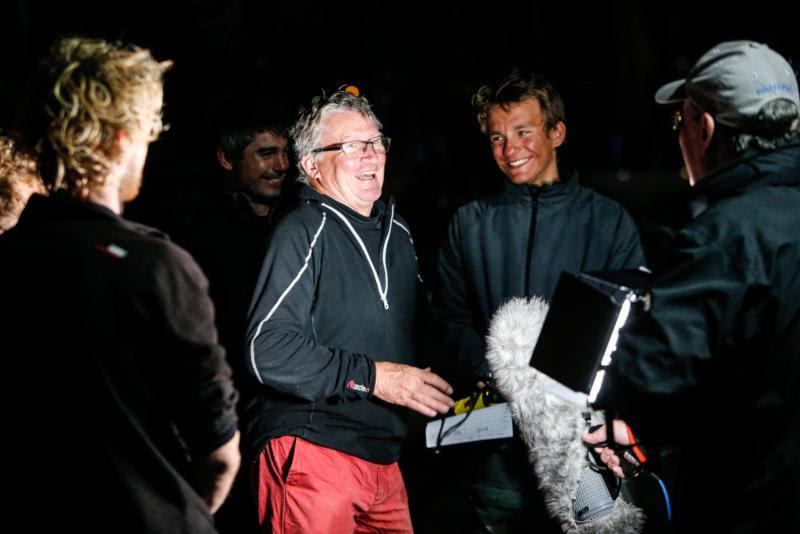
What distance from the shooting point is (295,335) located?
2809 mm

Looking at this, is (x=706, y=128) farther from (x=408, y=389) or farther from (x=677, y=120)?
(x=408, y=389)

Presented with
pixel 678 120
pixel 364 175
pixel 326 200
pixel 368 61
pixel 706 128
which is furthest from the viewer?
pixel 368 61

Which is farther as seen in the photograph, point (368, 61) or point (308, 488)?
point (368, 61)

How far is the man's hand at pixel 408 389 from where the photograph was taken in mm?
2920

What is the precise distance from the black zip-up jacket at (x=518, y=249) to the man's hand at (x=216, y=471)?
1.56 m

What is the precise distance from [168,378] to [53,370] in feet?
0.85

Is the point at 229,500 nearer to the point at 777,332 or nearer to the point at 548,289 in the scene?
the point at 548,289

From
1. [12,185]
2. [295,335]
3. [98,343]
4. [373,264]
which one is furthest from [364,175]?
[98,343]

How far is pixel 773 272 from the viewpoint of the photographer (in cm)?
204

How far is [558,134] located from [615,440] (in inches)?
70.6

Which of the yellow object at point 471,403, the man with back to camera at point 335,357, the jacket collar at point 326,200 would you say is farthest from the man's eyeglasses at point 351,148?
the yellow object at point 471,403

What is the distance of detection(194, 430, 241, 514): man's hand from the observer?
203 centimetres

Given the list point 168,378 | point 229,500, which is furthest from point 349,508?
point 229,500

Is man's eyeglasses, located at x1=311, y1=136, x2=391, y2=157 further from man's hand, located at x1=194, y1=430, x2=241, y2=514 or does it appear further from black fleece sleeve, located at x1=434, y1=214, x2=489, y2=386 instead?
man's hand, located at x1=194, y1=430, x2=241, y2=514
